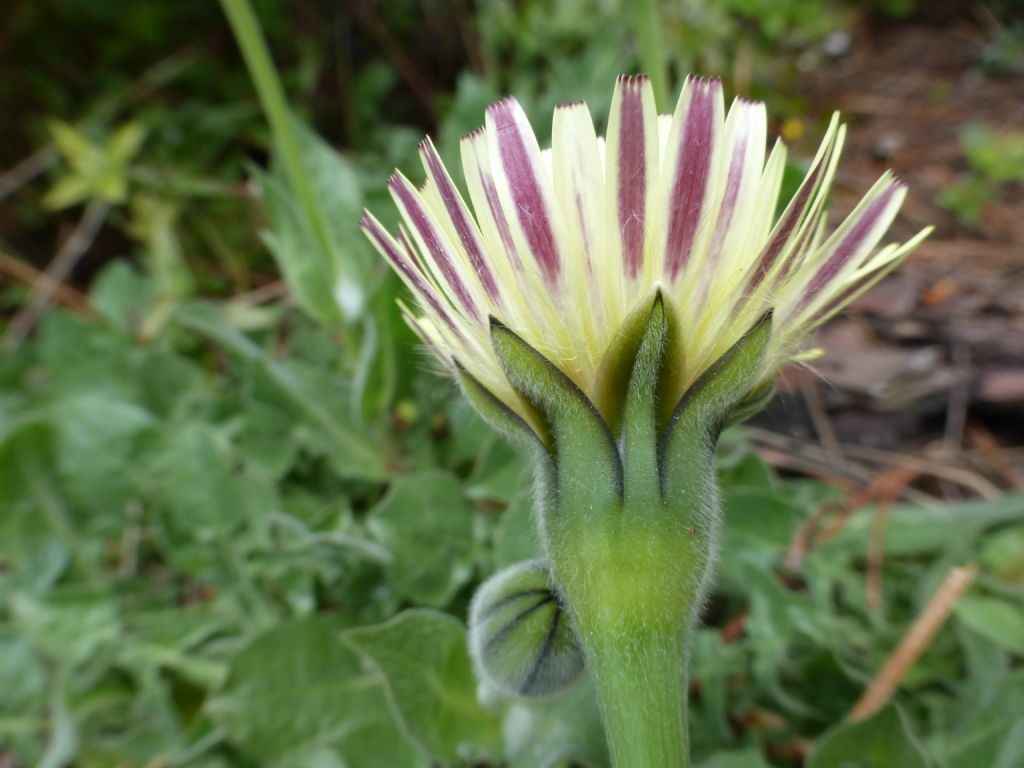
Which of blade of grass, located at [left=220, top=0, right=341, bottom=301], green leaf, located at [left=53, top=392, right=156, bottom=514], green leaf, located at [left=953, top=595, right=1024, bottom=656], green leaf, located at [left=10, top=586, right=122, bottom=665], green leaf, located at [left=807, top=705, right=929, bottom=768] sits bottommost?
green leaf, located at [left=807, top=705, right=929, bottom=768]

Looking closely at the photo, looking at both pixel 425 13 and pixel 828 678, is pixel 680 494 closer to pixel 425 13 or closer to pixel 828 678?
pixel 828 678

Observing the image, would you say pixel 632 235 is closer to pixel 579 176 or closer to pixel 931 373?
pixel 579 176

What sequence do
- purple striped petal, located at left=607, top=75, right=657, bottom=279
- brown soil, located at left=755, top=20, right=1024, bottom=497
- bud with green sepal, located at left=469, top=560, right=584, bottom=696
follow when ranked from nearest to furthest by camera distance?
purple striped petal, located at left=607, top=75, right=657, bottom=279 < bud with green sepal, located at left=469, top=560, right=584, bottom=696 < brown soil, located at left=755, top=20, right=1024, bottom=497

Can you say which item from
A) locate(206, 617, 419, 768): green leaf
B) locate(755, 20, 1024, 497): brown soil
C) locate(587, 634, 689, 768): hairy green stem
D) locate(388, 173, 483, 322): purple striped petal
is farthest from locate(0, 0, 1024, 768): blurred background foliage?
locate(388, 173, 483, 322): purple striped petal

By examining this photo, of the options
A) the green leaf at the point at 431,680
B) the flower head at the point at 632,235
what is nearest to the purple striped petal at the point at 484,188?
the flower head at the point at 632,235

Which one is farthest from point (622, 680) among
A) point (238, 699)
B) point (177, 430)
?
point (177, 430)

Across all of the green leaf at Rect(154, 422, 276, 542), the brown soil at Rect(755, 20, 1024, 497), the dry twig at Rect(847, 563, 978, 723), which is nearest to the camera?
the dry twig at Rect(847, 563, 978, 723)

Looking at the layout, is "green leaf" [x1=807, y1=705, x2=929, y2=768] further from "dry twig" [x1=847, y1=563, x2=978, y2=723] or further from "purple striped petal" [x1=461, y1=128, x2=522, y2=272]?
"purple striped petal" [x1=461, y1=128, x2=522, y2=272]

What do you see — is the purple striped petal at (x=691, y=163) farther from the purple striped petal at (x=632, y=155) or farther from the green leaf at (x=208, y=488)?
the green leaf at (x=208, y=488)
